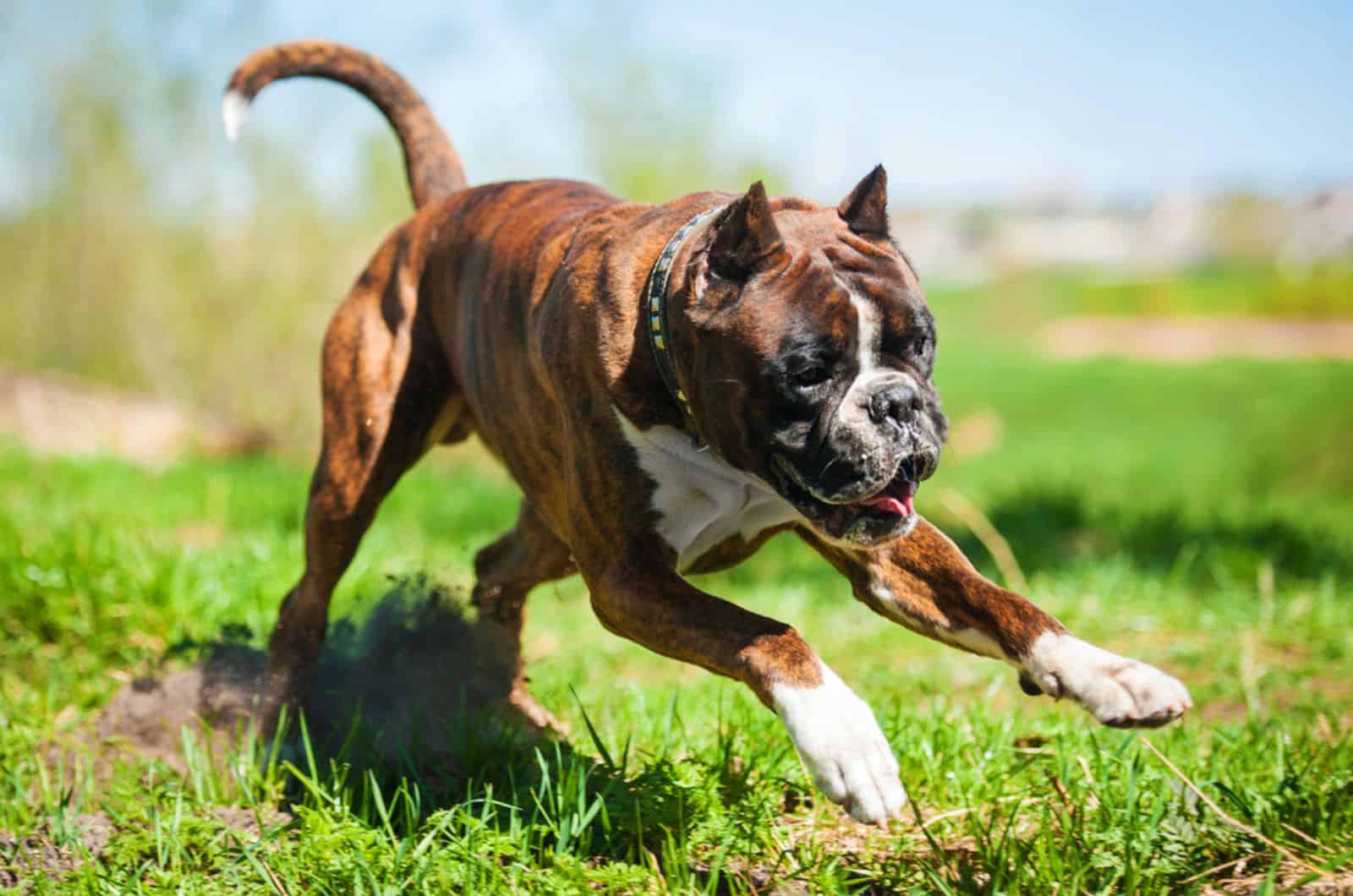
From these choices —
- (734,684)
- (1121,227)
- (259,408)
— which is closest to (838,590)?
(734,684)

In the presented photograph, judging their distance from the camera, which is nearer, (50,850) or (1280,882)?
(1280,882)

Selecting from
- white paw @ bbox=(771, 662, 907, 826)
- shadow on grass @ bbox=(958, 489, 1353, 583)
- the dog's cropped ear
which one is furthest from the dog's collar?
shadow on grass @ bbox=(958, 489, 1353, 583)

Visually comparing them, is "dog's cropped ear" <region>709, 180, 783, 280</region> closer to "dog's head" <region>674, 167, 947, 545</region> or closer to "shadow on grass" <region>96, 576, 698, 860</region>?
"dog's head" <region>674, 167, 947, 545</region>

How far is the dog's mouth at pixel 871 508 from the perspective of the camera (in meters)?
2.81

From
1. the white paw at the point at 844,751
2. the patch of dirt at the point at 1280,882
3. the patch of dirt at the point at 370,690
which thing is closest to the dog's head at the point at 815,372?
the white paw at the point at 844,751

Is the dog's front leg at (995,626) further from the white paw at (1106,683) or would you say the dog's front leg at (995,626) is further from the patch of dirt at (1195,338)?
the patch of dirt at (1195,338)

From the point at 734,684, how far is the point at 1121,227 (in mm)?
81468

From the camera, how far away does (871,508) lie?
2.82m

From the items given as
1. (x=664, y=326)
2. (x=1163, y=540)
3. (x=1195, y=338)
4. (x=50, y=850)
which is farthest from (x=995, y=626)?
(x=1195, y=338)

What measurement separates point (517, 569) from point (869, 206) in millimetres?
2054

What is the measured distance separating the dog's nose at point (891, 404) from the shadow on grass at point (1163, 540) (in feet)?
13.3

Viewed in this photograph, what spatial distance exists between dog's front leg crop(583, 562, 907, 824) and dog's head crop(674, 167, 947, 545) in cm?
30

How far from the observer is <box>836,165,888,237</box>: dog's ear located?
10.3ft

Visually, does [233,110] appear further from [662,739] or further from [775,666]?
[775,666]
